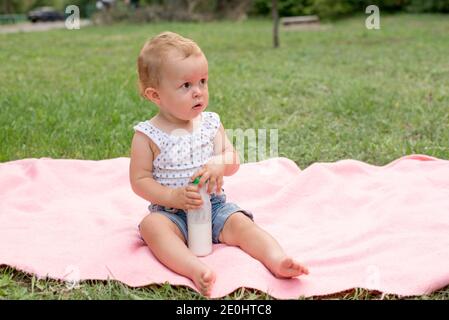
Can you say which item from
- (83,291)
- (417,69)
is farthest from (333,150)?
(417,69)

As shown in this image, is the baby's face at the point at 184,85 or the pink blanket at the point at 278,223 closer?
the pink blanket at the point at 278,223

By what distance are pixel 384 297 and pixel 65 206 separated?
1523 millimetres

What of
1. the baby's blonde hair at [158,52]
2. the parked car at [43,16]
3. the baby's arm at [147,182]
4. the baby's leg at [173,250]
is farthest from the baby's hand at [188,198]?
the parked car at [43,16]

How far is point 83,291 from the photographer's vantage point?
2.06 m

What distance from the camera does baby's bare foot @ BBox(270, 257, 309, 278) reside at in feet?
6.70

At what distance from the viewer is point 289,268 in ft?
6.73

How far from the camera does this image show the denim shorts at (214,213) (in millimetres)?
2344

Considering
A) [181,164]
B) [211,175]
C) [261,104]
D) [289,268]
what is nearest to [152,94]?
[181,164]

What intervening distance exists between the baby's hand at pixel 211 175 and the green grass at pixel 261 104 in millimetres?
359

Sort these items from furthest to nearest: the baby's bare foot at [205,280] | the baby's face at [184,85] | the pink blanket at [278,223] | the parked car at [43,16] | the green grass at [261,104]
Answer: the parked car at [43,16], the green grass at [261,104], the baby's face at [184,85], the pink blanket at [278,223], the baby's bare foot at [205,280]

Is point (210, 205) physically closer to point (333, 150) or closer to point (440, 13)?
point (333, 150)

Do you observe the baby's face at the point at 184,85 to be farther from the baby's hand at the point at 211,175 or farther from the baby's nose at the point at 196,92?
the baby's hand at the point at 211,175

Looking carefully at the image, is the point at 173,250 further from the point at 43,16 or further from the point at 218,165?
the point at 43,16

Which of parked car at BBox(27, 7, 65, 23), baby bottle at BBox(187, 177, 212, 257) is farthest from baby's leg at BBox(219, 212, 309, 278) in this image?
parked car at BBox(27, 7, 65, 23)
